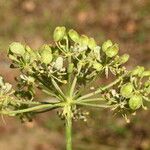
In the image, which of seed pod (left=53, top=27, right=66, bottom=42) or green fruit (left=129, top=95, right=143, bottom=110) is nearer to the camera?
green fruit (left=129, top=95, right=143, bottom=110)

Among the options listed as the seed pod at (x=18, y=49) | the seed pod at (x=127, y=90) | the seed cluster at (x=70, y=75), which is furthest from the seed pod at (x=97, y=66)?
the seed pod at (x=18, y=49)

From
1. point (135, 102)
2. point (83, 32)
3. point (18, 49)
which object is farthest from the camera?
point (83, 32)

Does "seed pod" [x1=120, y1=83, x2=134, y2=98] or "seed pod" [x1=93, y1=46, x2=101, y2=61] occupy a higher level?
"seed pod" [x1=93, y1=46, x2=101, y2=61]

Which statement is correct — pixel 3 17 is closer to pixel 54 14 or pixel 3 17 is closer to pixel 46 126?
pixel 54 14

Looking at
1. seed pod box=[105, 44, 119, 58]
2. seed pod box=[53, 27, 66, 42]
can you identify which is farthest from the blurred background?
seed pod box=[105, 44, 119, 58]

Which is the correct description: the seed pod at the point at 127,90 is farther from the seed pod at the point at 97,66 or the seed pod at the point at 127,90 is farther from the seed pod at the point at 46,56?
the seed pod at the point at 46,56

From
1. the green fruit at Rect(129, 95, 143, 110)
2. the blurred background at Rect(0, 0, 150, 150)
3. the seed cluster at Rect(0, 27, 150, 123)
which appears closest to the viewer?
the green fruit at Rect(129, 95, 143, 110)

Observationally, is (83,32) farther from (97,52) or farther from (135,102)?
(135,102)

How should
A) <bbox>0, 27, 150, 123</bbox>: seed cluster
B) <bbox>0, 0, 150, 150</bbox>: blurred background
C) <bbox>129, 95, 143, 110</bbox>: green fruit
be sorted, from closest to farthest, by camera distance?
<bbox>129, 95, 143, 110</bbox>: green fruit → <bbox>0, 27, 150, 123</bbox>: seed cluster → <bbox>0, 0, 150, 150</bbox>: blurred background

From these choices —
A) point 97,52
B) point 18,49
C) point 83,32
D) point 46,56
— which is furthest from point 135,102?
point 83,32

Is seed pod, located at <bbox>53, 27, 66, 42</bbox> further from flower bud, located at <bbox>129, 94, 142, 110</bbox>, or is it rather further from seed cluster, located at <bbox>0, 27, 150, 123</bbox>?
flower bud, located at <bbox>129, 94, 142, 110</bbox>
